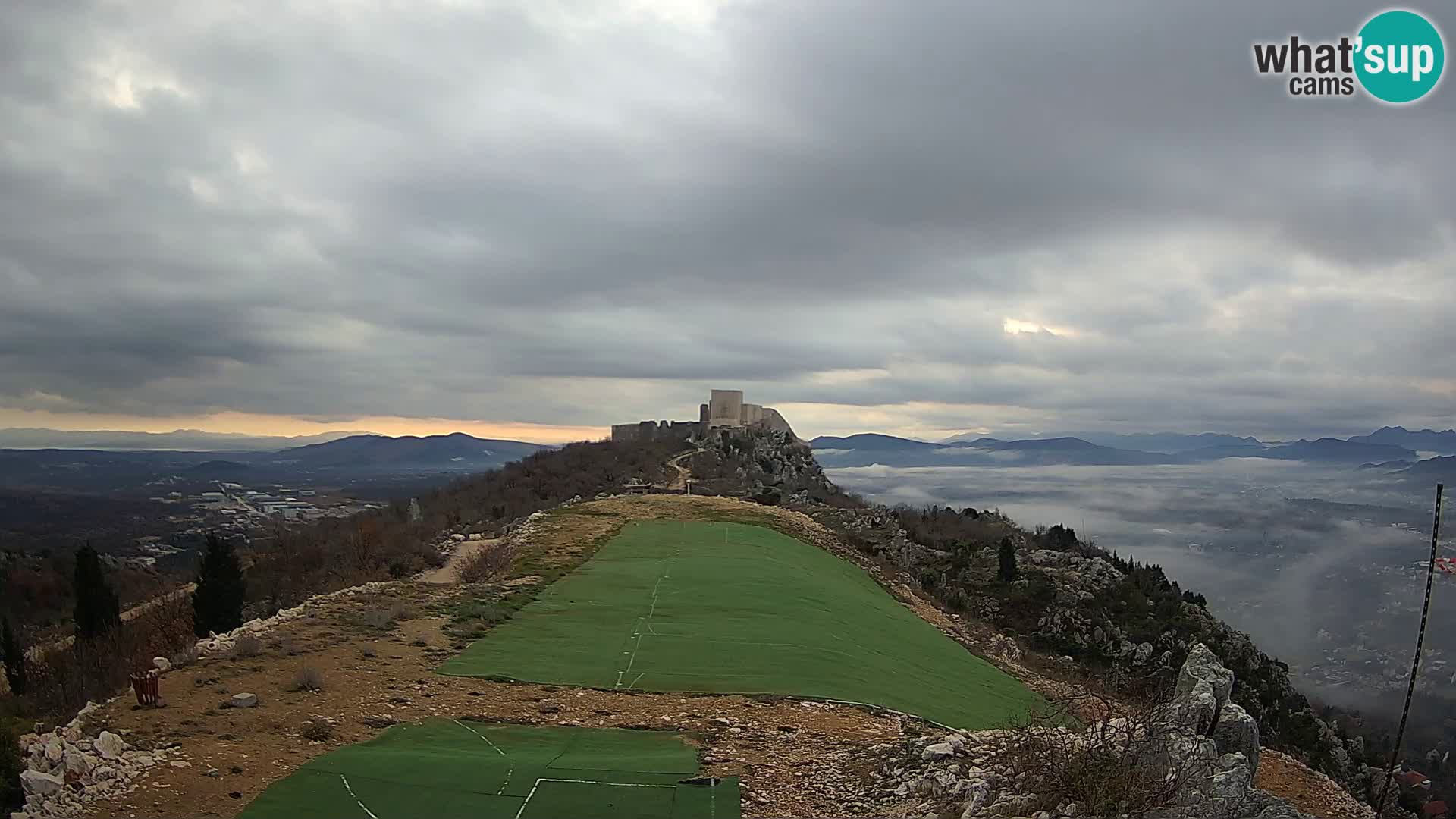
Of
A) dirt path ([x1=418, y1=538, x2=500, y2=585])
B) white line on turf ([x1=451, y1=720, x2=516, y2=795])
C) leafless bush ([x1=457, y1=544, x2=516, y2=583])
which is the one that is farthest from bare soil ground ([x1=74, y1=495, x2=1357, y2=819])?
dirt path ([x1=418, y1=538, x2=500, y2=585])

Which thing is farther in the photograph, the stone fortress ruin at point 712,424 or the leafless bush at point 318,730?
the stone fortress ruin at point 712,424

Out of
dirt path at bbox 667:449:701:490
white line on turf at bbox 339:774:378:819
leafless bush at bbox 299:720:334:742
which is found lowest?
white line on turf at bbox 339:774:378:819

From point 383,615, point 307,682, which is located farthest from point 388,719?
point 383,615

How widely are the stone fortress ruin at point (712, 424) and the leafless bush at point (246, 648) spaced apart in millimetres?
66749

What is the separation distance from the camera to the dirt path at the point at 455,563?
22906 mm

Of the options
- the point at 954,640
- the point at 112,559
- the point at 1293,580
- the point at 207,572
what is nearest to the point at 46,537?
the point at 112,559

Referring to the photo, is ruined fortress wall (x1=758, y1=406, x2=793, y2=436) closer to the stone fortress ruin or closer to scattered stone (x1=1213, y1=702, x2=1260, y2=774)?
the stone fortress ruin

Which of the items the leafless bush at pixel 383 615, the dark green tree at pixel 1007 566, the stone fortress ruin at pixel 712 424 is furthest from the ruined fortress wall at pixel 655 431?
the leafless bush at pixel 383 615

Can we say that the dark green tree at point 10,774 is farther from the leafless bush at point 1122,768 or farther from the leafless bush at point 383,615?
the leafless bush at point 1122,768

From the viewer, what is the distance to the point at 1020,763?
25.2ft

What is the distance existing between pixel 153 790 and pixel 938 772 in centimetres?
710

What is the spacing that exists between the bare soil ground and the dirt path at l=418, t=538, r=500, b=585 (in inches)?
225

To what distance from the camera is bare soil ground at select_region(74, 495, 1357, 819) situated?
829cm

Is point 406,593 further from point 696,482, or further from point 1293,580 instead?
point 1293,580
